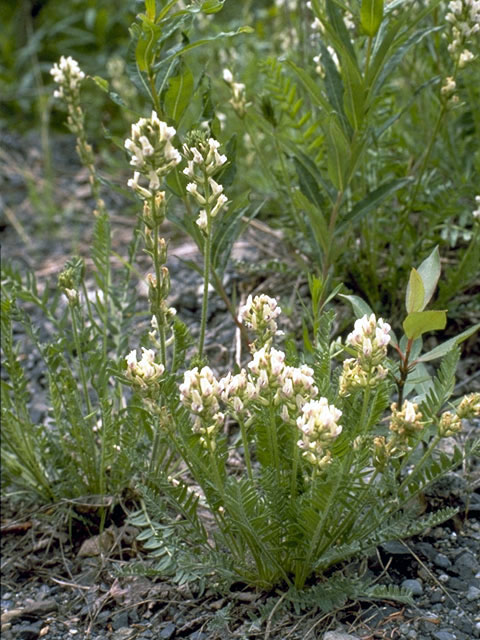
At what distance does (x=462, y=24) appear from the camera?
6.89ft

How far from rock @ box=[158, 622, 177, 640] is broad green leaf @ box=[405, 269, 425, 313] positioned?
0.85 meters

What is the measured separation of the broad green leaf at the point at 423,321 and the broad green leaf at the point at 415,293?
0.04 metres

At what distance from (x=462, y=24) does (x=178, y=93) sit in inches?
30.0

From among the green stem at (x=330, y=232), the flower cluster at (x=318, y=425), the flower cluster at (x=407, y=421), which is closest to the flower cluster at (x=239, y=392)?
the flower cluster at (x=318, y=425)

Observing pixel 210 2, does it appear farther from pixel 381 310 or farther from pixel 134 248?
pixel 381 310

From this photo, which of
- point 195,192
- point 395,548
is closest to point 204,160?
point 195,192

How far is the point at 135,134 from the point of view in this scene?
1.45 m

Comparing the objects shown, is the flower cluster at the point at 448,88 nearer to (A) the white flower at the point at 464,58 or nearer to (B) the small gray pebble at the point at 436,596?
(A) the white flower at the point at 464,58

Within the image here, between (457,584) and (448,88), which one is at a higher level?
(448,88)

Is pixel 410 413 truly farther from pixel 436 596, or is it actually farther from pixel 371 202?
pixel 371 202

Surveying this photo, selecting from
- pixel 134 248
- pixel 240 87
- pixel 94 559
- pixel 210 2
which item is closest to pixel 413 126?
pixel 240 87

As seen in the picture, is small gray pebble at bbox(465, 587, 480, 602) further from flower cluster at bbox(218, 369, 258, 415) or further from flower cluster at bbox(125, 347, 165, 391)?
flower cluster at bbox(125, 347, 165, 391)

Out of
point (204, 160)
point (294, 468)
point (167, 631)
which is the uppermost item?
point (204, 160)

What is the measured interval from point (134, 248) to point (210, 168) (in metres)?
0.83
